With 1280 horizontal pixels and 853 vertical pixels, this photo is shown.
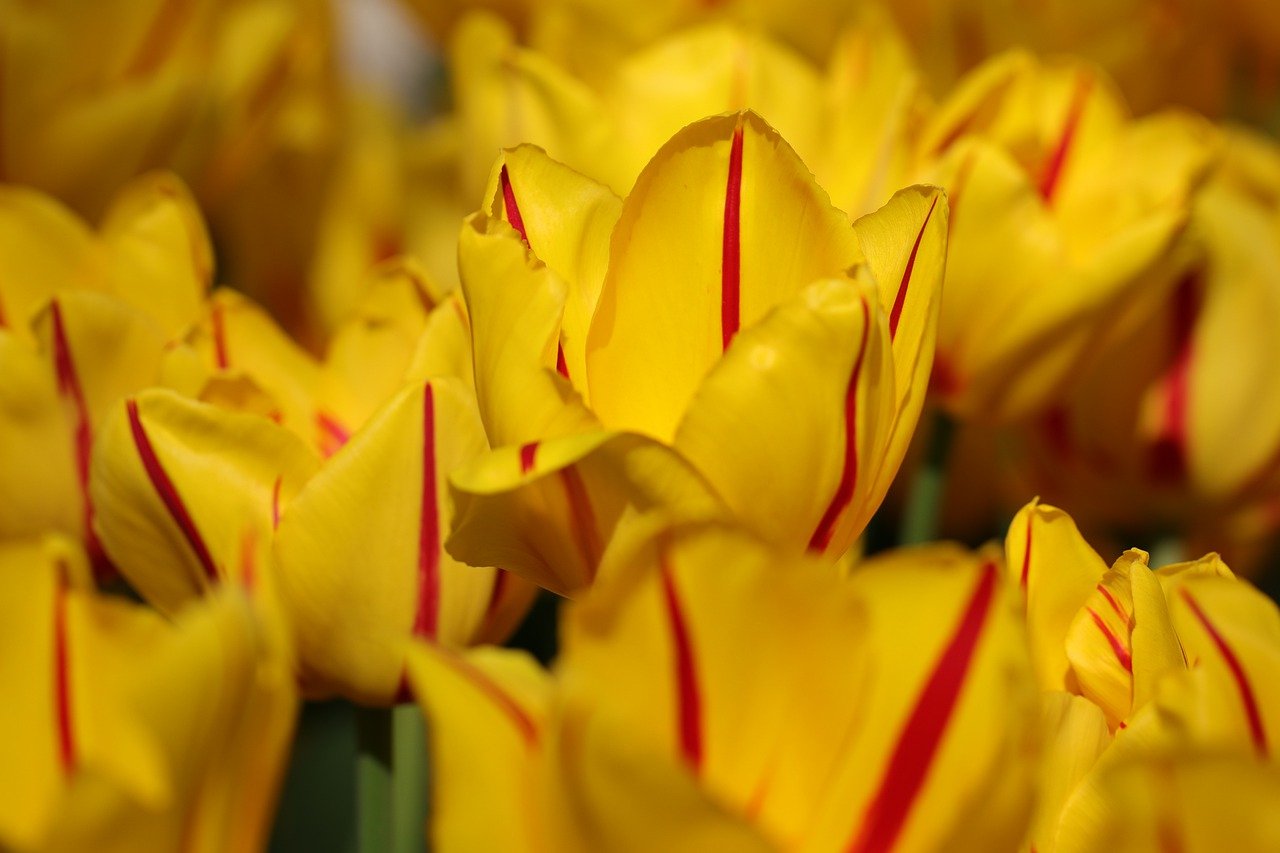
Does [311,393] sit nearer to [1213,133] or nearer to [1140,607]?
[1140,607]

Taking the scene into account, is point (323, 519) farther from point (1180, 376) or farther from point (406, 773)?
point (1180, 376)

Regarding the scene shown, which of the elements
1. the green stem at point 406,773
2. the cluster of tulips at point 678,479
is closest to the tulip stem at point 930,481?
the cluster of tulips at point 678,479

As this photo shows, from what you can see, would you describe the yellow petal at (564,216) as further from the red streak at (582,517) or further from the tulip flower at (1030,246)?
the tulip flower at (1030,246)

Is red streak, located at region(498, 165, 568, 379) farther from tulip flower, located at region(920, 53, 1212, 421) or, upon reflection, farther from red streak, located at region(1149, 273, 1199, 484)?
red streak, located at region(1149, 273, 1199, 484)

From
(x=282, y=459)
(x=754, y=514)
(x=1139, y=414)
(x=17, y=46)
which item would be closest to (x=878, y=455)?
(x=754, y=514)

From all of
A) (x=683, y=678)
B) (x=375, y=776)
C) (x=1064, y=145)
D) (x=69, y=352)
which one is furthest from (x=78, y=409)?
(x=1064, y=145)

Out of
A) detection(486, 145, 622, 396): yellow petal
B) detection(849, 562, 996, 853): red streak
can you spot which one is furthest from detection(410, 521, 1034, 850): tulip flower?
detection(486, 145, 622, 396): yellow petal
